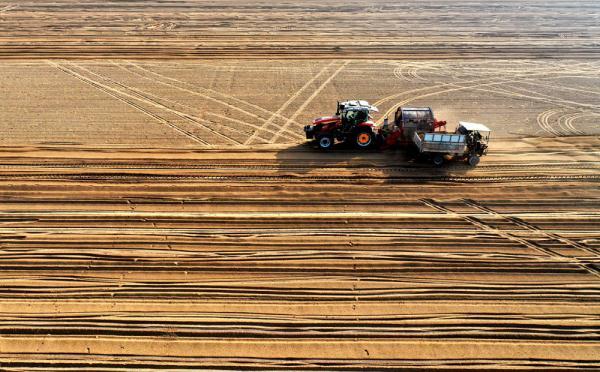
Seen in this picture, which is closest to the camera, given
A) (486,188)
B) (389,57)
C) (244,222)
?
(244,222)

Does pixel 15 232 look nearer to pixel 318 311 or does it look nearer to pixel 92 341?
pixel 92 341

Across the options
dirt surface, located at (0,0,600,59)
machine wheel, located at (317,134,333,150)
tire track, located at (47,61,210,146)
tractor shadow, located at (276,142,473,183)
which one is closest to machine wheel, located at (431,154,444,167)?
tractor shadow, located at (276,142,473,183)

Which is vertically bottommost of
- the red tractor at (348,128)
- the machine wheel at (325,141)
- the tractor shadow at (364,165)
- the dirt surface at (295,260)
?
the dirt surface at (295,260)

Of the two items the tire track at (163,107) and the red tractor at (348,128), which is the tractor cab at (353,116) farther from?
the tire track at (163,107)

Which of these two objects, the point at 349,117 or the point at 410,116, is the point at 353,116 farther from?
the point at 410,116

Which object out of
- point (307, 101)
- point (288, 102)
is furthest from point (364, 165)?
point (288, 102)

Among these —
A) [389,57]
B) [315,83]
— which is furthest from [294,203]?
[389,57]

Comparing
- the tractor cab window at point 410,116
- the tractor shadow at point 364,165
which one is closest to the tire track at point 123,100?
the tractor shadow at point 364,165

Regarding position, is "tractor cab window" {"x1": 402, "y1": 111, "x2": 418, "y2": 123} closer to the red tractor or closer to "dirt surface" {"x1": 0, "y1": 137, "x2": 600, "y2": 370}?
the red tractor
